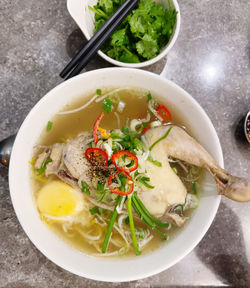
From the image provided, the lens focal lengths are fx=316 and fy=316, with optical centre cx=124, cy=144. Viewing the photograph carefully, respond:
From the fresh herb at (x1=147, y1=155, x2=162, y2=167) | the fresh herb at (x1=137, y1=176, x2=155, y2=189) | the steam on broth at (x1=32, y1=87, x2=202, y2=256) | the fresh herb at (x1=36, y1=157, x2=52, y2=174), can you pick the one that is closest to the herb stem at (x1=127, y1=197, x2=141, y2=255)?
the steam on broth at (x1=32, y1=87, x2=202, y2=256)

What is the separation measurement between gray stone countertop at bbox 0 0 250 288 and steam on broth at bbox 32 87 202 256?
0.99 ft

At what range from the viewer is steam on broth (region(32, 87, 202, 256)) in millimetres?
1554

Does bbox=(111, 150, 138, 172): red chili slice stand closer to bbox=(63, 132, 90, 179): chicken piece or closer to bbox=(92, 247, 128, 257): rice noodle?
bbox=(63, 132, 90, 179): chicken piece

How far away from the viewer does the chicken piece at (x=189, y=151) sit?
59.4 inches

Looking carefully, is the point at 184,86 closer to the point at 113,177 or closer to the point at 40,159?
the point at 113,177

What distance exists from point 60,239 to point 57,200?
0.72 feet

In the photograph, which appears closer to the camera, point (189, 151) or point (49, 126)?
point (189, 151)

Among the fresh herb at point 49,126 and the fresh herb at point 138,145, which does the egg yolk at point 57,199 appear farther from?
the fresh herb at point 138,145

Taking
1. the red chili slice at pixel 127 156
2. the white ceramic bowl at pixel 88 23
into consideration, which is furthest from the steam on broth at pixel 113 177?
the white ceramic bowl at pixel 88 23

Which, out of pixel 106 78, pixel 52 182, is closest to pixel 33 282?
pixel 52 182

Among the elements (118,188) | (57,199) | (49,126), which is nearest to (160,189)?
(118,188)

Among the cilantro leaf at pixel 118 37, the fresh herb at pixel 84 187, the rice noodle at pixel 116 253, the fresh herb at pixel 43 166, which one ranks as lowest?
the rice noodle at pixel 116 253

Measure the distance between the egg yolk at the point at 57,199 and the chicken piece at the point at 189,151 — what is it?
51cm

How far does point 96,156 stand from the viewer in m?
1.56
